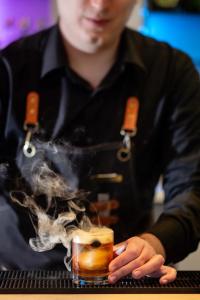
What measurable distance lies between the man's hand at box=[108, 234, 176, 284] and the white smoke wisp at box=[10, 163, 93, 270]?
3.3 inches

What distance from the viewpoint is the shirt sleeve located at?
1.11 meters

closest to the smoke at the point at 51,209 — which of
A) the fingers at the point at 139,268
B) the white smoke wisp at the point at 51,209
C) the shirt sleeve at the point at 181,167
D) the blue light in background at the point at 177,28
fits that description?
the white smoke wisp at the point at 51,209

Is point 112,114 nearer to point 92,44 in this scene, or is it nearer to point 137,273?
point 92,44

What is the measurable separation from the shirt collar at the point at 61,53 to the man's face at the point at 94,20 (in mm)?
52

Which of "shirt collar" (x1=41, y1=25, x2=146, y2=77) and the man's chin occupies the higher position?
the man's chin

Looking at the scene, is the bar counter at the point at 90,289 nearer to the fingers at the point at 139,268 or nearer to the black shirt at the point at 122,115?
the fingers at the point at 139,268

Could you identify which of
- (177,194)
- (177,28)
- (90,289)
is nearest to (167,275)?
(90,289)

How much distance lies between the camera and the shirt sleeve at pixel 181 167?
3.64 feet

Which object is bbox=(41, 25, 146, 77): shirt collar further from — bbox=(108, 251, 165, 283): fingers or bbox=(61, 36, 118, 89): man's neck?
bbox=(108, 251, 165, 283): fingers

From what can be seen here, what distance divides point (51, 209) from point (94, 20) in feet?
1.60

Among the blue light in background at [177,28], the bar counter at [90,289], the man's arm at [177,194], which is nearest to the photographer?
the bar counter at [90,289]

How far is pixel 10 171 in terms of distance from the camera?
112 centimetres

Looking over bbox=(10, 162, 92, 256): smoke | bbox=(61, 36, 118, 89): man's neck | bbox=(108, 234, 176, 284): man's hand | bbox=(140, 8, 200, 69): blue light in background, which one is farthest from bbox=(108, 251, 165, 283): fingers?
bbox=(140, 8, 200, 69): blue light in background

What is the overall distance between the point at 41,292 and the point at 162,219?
0.42 metres
